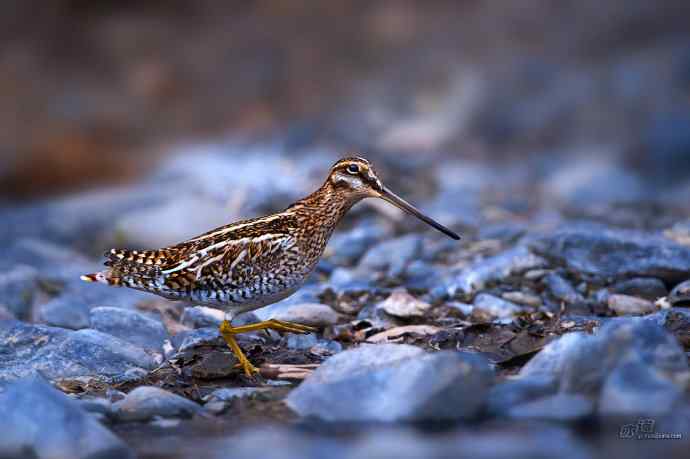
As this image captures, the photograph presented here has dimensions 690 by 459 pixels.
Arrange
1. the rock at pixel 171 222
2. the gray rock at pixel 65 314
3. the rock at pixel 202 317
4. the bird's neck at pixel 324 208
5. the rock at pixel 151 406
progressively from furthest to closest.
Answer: the rock at pixel 171 222, the gray rock at pixel 65 314, the rock at pixel 202 317, the bird's neck at pixel 324 208, the rock at pixel 151 406

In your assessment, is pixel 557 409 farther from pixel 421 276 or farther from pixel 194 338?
pixel 421 276

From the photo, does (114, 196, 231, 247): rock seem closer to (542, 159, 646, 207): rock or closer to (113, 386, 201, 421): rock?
(542, 159, 646, 207): rock

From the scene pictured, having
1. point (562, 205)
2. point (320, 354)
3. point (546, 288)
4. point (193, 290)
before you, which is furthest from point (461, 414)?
point (562, 205)

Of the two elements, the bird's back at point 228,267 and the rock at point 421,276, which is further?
the rock at point 421,276

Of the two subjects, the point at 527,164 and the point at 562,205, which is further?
the point at 527,164

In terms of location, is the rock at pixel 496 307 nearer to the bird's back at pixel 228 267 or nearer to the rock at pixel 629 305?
the rock at pixel 629 305

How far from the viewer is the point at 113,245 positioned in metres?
14.3

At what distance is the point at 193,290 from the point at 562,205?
7.90 metres

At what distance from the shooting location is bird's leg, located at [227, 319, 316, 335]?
316 inches

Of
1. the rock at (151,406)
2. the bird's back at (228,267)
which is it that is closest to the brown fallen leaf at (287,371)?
the bird's back at (228,267)

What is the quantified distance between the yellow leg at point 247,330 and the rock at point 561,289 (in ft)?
7.39

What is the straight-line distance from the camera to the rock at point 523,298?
30.7 feet

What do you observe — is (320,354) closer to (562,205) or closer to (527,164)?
(562,205)

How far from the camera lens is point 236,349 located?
7711mm
